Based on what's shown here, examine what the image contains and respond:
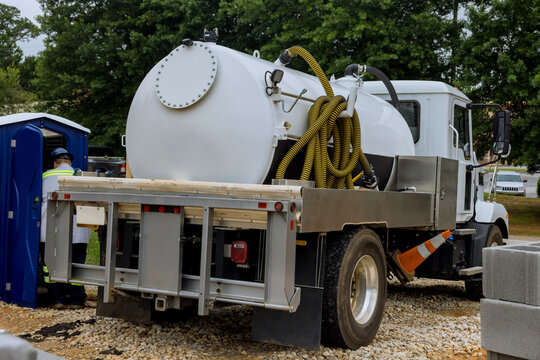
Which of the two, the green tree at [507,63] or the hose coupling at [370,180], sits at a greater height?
the green tree at [507,63]

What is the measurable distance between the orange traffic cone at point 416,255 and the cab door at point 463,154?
0.99 m

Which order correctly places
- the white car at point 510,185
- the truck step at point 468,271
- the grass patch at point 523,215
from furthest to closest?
the white car at point 510,185 < the grass patch at point 523,215 < the truck step at point 468,271

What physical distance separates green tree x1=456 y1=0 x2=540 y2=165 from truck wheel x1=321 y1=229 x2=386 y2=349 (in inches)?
546

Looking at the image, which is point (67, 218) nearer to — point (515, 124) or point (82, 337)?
point (82, 337)

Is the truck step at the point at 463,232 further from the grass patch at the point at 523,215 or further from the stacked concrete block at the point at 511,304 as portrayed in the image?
the grass patch at the point at 523,215

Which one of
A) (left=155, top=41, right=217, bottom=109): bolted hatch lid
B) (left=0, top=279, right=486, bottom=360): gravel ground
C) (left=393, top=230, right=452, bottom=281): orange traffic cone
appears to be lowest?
(left=0, top=279, right=486, bottom=360): gravel ground

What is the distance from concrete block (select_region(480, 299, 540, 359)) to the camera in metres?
4.07

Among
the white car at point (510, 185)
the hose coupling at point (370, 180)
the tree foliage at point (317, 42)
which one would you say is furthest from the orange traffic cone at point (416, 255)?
the white car at point (510, 185)

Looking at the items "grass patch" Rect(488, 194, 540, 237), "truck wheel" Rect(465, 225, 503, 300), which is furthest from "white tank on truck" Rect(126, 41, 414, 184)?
"grass patch" Rect(488, 194, 540, 237)

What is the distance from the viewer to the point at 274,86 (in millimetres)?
5250

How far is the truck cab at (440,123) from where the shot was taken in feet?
27.1

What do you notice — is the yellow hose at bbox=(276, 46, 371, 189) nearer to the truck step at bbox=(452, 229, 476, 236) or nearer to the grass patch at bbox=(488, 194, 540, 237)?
the truck step at bbox=(452, 229, 476, 236)

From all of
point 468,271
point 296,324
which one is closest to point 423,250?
point 468,271

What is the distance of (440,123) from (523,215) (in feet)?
56.1
